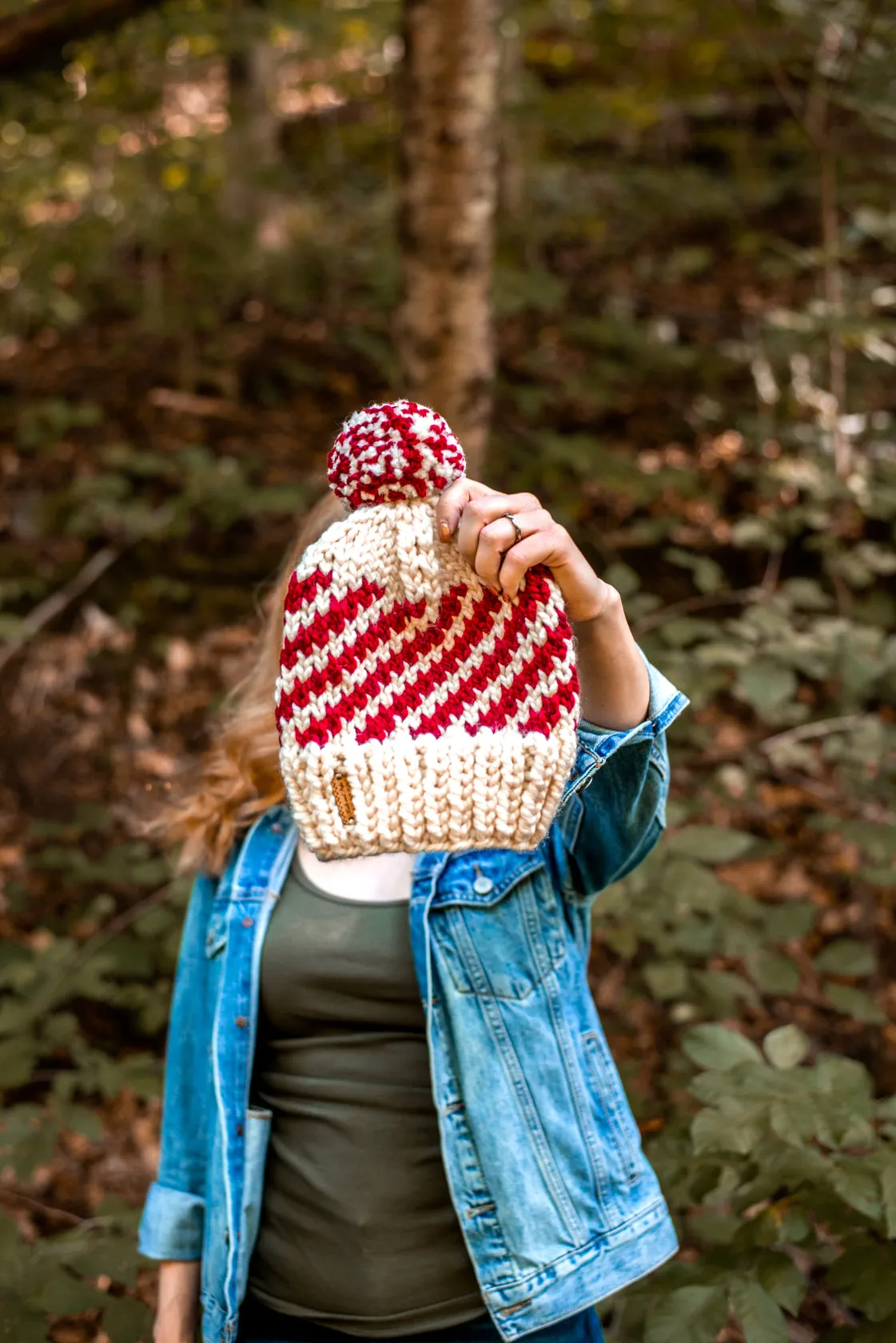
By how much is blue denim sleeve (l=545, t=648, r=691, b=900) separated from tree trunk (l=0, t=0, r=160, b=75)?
2758 millimetres

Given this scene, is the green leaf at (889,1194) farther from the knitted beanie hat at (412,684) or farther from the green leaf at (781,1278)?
the knitted beanie hat at (412,684)

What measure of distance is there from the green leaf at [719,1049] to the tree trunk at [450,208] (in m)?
1.80

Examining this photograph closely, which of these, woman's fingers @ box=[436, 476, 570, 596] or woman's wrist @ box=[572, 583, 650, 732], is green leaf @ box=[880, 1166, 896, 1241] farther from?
woman's fingers @ box=[436, 476, 570, 596]

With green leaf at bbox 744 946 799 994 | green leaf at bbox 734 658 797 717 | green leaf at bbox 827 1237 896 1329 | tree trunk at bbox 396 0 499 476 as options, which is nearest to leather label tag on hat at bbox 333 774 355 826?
green leaf at bbox 827 1237 896 1329

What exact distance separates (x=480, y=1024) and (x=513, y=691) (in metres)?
0.54

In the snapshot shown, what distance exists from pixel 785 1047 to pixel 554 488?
306cm

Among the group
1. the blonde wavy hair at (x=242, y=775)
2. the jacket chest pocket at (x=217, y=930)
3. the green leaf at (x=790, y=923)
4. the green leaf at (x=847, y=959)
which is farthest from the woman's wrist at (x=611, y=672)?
the green leaf at (x=847, y=959)

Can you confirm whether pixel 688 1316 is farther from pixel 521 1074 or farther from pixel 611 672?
pixel 611 672

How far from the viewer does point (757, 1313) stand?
66.7 inches

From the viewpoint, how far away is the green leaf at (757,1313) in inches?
65.3

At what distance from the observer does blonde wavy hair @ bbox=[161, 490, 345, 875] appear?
1.80m

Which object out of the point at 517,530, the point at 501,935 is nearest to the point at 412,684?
the point at 517,530

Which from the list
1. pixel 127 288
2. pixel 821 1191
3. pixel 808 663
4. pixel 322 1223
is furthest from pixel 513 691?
pixel 127 288

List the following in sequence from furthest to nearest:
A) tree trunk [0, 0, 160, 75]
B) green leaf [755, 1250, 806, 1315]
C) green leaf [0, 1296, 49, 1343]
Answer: tree trunk [0, 0, 160, 75] < green leaf [0, 1296, 49, 1343] < green leaf [755, 1250, 806, 1315]
